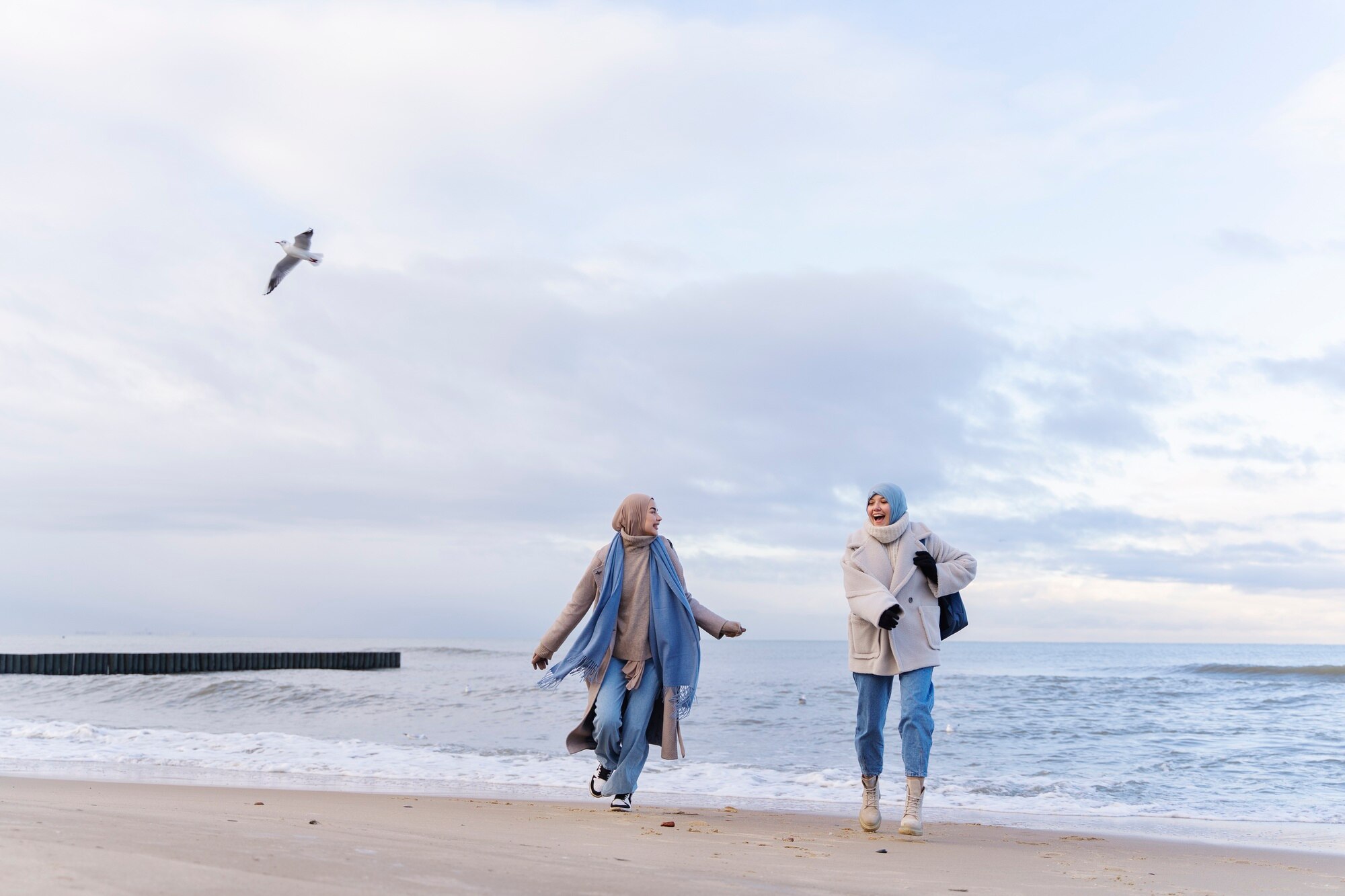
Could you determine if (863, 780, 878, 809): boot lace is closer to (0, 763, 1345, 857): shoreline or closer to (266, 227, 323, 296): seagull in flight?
(0, 763, 1345, 857): shoreline

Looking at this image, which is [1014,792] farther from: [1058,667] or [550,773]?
[1058,667]

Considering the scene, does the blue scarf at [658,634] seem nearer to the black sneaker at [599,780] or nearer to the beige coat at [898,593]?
the black sneaker at [599,780]

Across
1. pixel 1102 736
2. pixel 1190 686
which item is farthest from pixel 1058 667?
pixel 1102 736

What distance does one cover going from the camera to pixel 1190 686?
74.7ft

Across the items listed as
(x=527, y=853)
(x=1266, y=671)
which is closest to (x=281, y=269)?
(x=527, y=853)

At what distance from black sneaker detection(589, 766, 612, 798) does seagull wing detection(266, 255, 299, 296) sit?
20.2ft

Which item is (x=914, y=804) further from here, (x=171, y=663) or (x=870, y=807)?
(x=171, y=663)

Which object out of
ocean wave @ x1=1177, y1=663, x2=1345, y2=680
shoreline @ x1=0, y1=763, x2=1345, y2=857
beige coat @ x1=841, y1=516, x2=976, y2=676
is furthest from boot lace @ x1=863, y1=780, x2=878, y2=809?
ocean wave @ x1=1177, y1=663, x2=1345, y2=680

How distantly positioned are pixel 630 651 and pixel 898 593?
159 cm

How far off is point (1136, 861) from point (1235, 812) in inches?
129

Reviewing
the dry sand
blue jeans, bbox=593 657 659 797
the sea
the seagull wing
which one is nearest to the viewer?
the dry sand

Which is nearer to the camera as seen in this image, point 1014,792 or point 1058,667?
point 1014,792

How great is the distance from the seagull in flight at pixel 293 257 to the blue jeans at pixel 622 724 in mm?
6037

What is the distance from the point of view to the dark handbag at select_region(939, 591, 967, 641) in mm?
5840
